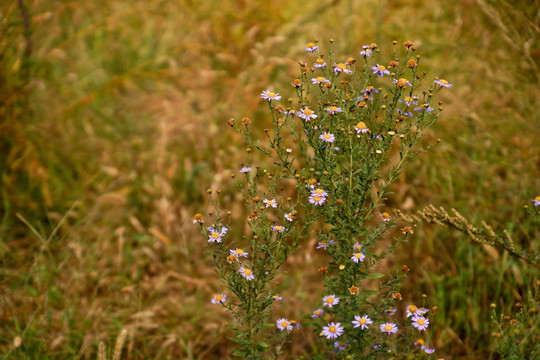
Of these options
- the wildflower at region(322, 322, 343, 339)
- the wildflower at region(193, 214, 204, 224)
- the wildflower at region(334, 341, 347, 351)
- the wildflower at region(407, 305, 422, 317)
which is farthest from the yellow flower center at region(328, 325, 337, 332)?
the wildflower at region(193, 214, 204, 224)

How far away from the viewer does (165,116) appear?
130 inches

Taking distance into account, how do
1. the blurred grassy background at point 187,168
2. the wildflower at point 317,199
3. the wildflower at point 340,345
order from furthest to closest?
the blurred grassy background at point 187,168 < the wildflower at point 340,345 < the wildflower at point 317,199

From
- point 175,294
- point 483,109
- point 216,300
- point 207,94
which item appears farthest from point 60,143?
point 483,109

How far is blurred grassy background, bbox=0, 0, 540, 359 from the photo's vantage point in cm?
225

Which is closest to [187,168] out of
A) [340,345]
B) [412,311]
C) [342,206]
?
[342,206]

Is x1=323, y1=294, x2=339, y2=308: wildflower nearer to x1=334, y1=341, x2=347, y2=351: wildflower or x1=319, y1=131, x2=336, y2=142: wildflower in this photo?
x1=334, y1=341, x2=347, y2=351: wildflower

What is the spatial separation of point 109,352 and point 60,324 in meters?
0.41

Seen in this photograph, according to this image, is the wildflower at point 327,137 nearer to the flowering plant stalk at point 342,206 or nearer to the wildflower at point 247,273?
the flowering plant stalk at point 342,206

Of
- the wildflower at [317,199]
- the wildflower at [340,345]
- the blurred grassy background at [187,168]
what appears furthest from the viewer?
the blurred grassy background at [187,168]

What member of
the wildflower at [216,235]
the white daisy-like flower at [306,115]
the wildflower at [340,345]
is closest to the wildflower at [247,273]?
the wildflower at [216,235]

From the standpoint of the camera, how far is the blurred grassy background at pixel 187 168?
2.25 metres

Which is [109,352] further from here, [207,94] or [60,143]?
[207,94]

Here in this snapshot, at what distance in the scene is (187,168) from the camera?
3.00 meters

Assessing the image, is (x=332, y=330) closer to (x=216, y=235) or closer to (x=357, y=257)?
(x=357, y=257)
